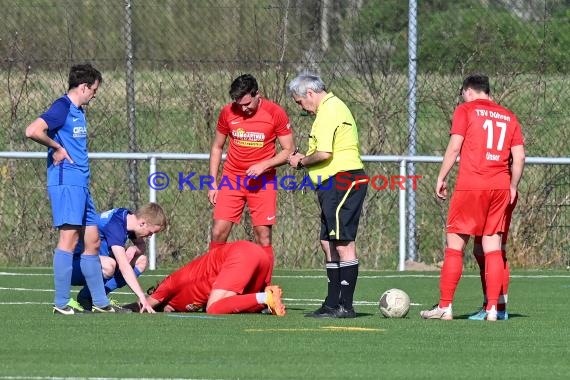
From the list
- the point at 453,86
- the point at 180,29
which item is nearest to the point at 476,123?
the point at 453,86

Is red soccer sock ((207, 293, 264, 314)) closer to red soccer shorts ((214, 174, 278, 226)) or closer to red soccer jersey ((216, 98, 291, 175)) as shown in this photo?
red soccer shorts ((214, 174, 278, 226))

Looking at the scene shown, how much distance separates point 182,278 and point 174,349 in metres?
Result: 2.80

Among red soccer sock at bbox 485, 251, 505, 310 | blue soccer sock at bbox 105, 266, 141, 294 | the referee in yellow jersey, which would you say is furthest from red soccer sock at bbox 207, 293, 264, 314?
red soccer sock at bbox 485, 251, 505, 310

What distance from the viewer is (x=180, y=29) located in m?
19.3

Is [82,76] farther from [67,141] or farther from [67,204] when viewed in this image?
[67,204]

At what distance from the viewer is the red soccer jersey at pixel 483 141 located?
10.1 m

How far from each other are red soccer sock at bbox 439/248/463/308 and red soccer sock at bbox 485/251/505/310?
0.72 feet

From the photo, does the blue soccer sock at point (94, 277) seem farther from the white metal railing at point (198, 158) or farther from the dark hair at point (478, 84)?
the white metal railing at point (198, 158)

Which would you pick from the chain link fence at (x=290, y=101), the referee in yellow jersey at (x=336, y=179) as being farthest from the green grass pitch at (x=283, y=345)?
the chain link fence at (x=290, y=101)

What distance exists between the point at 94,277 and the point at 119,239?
43 cm

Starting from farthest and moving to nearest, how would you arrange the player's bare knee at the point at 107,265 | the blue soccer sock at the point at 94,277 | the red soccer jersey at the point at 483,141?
1. the player's bare knee at the point at 107,265
2. the blue soccer sock at the point at 94,277
3. the red soccer jersey at the point at 483,141

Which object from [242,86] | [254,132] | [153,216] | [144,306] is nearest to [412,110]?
[254,132]

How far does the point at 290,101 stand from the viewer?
17.5 m

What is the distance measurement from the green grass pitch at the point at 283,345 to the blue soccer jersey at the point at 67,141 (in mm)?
1053
